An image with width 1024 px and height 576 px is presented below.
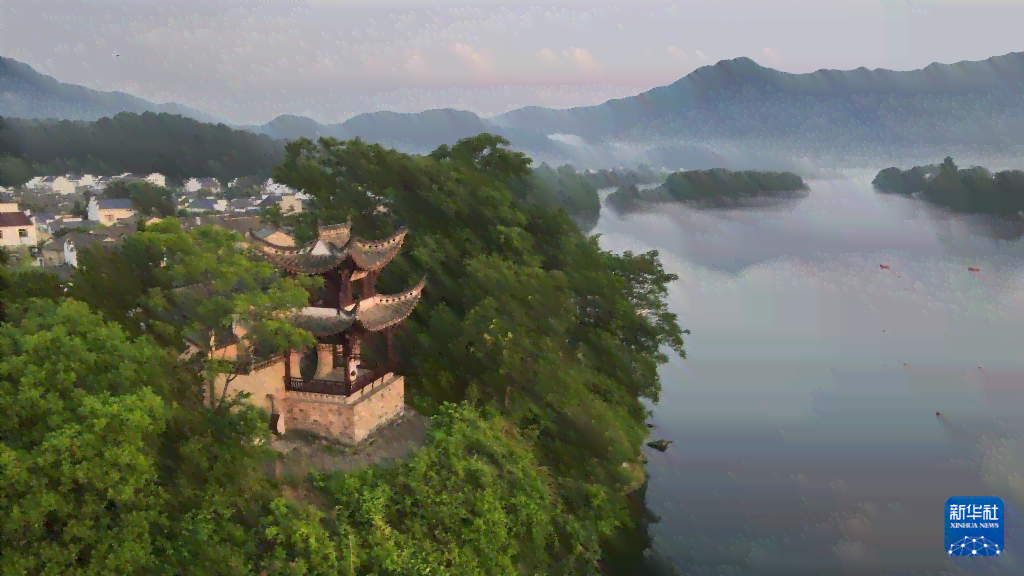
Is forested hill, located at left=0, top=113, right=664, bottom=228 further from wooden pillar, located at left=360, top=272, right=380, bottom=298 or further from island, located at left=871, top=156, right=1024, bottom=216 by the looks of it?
wooden pillar, located at left=360, top=272, right=380, bottom=298

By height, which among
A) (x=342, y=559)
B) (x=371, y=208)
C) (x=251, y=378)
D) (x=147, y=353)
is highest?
(x=371, y=208)

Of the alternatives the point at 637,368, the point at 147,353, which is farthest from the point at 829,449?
the point at 147,353

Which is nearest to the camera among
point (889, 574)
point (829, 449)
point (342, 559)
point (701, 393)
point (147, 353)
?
point (342, 559)

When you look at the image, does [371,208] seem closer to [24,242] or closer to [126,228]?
[126,228]

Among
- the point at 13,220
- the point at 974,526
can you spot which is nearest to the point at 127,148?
the point at 13,220

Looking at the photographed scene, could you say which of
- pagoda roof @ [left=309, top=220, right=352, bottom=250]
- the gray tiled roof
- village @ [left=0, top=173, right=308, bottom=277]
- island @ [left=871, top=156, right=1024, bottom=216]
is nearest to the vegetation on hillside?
pagoda roof @ [left=309, top=220, right=352, bottom=250]

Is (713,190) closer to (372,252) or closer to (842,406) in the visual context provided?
(842,406)
